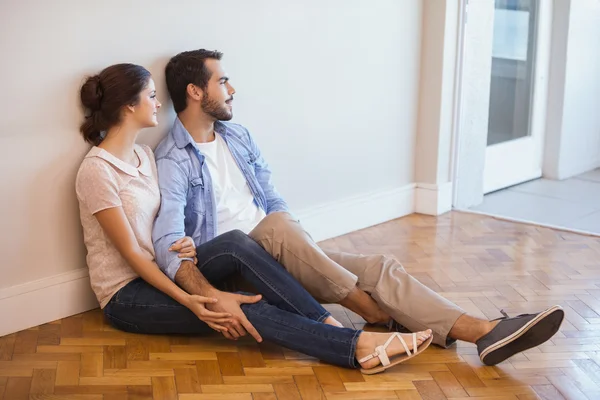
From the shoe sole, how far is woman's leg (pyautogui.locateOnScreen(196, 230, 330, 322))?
0.53 metres

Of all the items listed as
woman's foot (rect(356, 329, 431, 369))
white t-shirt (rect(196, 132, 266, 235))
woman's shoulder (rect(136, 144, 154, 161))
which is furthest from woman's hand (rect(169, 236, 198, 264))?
woman's foot (rect(356, 329, 431, 369))

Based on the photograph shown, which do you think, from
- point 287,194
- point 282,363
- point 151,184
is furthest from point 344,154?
point 282,363

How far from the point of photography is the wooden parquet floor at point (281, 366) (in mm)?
2457

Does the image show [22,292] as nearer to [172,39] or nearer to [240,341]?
[240,341]

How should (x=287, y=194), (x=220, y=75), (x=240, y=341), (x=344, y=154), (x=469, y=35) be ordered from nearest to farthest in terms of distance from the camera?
1. (x=240, y=341)
2. (x=220, y=75)
3. (x=287, y=194)
4. (x=344, y=154)
5. (x=469, y=35)

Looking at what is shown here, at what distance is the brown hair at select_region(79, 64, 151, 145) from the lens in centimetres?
284

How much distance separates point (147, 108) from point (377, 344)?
3.65ft

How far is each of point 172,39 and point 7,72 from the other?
674 mm

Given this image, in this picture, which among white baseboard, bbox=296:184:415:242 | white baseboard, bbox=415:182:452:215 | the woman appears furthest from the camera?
white baseboard, bbox=415:182:452:215

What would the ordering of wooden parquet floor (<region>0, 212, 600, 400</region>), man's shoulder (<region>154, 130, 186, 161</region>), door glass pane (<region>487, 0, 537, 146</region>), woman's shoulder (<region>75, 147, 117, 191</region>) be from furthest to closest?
door glass pane (<region>487, 0, 537, 146</region>) < man's shoulder (<region>154, 130, 186, 161</region>) < woman's shoulder (<region>75, 147, 117, 191</region>) < wooden parquet floor (<region>0, 212, 600, 400</region>)

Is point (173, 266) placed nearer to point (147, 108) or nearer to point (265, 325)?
point (265, 325)

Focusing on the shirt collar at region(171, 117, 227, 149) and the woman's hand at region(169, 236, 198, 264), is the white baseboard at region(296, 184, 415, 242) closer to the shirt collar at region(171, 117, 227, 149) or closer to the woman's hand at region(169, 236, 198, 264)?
the shirt collar at region(171, 117, 227, 149)

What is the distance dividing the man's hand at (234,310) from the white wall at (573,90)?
10.9 feet

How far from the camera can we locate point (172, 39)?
123 inches
